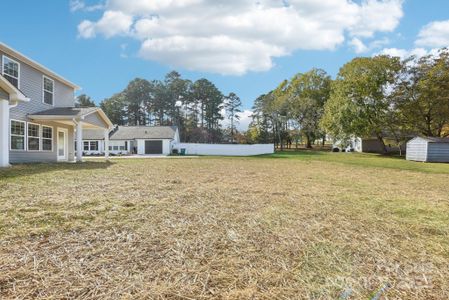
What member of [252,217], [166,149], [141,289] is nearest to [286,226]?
[252,217]

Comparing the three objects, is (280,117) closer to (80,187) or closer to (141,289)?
(80,187)

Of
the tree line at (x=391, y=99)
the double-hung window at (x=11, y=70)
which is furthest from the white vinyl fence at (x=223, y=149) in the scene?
the double-hung window at (x=11, y=70)

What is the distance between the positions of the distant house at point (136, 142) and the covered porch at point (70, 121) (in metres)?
14.7

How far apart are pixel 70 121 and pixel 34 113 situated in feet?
4.95

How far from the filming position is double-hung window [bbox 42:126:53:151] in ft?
45.8

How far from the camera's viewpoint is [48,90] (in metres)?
14.3

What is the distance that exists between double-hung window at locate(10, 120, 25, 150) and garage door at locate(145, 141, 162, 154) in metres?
20.6

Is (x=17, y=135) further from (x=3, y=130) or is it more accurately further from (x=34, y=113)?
(x=3, y=130)

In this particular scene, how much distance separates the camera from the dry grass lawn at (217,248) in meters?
1.96

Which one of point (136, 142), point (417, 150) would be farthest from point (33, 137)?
point (417, 150)

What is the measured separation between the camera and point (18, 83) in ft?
39.2

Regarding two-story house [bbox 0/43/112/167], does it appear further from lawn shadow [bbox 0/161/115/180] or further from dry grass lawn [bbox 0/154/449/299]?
dry grass lawn [bbox 0/154/449/299]

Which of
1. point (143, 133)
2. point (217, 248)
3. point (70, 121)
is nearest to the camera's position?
point (217, 248)

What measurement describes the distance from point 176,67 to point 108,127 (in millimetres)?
35925
